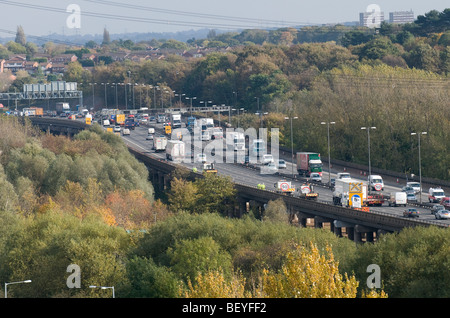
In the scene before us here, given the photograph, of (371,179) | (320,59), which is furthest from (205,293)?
(320,59)

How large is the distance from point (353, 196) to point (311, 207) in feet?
10.1

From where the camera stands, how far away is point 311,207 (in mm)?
54562

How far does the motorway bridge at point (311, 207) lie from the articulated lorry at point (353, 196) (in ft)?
2.40

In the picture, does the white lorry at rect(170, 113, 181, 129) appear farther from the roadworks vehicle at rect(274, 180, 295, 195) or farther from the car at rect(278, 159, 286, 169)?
the roadworks vehicle at rect(274, 180, 295, 195)

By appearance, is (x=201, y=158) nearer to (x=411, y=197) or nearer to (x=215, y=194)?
(x=215, y=194)

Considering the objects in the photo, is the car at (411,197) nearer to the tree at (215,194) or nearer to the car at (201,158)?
the tree at (215,194)

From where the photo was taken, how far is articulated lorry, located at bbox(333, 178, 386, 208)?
172ft

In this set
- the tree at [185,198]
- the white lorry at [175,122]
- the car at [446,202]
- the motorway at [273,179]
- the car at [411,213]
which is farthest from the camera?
the white lorry at [175,122]

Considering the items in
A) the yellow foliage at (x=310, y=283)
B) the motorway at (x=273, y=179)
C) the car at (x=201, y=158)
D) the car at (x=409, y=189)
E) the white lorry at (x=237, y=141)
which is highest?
the yellow foliage at (x=310, y=283)

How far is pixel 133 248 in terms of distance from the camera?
4131 centimetres

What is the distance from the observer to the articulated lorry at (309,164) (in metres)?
67.6

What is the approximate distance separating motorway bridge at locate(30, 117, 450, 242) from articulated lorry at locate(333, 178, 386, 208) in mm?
733

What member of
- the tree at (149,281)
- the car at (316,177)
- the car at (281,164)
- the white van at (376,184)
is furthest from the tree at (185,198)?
the tree at (149,281)

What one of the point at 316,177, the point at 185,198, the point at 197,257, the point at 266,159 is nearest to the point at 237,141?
the point at 266,159
